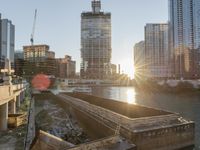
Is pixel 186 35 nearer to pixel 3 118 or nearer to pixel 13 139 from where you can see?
pixel 3 118

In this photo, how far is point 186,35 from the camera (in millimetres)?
151250

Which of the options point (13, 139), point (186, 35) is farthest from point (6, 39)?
point (13, 139)

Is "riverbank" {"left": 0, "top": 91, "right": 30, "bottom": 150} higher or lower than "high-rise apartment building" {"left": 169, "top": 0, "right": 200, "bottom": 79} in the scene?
lower

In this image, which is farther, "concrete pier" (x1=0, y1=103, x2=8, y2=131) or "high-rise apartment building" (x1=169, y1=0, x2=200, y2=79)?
"high-rise apartment building" (x1=169, y1=0, x2=200, y2=79)

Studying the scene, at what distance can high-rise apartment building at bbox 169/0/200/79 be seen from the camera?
471 feet

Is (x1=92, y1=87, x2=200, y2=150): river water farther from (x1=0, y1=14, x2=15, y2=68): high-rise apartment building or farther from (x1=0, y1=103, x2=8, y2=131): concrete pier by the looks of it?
(x1=0, y1=14, x2=15, y2=68): high-rise apartment building

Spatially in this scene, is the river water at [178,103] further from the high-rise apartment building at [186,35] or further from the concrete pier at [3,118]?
the high-rise apartment building at [186,35]

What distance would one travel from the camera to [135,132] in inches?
672

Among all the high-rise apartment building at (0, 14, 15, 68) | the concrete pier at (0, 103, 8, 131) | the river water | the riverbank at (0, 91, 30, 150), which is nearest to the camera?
the riverbank at (0, 91, 30, 150)

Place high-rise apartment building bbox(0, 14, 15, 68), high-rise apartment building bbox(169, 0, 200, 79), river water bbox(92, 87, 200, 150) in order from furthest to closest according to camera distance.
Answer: high-rise apartment building bbox(0, 14, 15, 68)
high-rise apartment building bbox(169, 0, 200, 79)
river water bbox(92, 87, 200, 150)

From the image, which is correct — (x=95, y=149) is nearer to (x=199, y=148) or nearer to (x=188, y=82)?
(x=199, y=148)

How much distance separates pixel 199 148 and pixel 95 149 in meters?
10.9

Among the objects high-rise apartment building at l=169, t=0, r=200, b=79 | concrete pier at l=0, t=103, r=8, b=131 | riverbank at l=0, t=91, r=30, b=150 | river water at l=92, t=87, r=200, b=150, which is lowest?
river water at l=92, t=87, r=200, b=150

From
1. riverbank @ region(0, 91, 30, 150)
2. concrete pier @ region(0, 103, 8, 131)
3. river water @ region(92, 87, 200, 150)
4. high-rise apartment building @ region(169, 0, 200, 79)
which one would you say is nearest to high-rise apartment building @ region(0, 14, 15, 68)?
river water @ region(92, 87, 200, 150)
